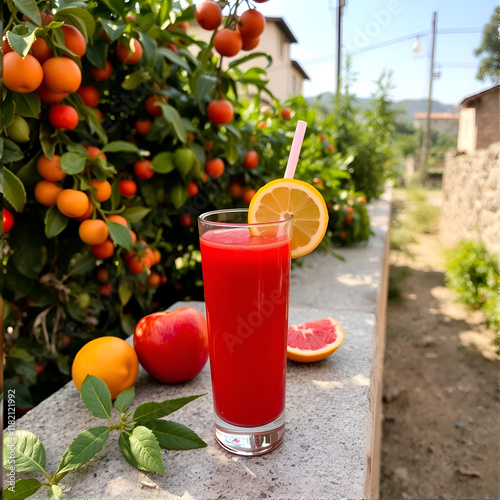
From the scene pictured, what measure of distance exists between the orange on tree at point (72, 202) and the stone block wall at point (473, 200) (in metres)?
4.16

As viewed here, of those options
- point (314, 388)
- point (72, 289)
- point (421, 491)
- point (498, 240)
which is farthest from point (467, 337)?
point (72, 289)

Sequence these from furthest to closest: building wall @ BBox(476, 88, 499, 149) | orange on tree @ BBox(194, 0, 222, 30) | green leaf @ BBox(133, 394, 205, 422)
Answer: building wall @ BBox(476, 88, 499, 149), orange on tree @ BBox(194, 0, 222, 30), green leaf @ BBox(133, 394, 205, 422)

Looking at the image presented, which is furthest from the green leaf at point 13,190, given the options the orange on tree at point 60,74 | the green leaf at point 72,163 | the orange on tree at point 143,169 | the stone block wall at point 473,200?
the stone block wall at point 473,200

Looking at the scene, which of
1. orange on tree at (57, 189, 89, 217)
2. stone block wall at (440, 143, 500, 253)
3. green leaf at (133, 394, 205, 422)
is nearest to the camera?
green leaf at (133, 394, 205, 422)

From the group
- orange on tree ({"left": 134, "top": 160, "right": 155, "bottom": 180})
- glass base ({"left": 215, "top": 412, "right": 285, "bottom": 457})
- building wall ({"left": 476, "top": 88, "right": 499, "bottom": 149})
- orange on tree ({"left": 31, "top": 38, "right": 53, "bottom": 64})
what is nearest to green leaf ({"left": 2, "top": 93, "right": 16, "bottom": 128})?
orange on tree ({"left": 31, "top": 38, "right": 53, "bottom": 64})

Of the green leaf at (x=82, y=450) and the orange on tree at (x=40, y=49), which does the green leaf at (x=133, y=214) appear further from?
the green leaf at (x=82, y=450)

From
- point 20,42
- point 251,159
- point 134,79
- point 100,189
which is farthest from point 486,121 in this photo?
point 20,42

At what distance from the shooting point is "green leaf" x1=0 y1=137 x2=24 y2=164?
35.7 inches

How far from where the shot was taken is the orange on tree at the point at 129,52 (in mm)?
1136

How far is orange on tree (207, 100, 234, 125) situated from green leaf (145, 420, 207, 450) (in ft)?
3.19

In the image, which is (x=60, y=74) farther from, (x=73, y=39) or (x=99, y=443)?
(x=99, y=443)

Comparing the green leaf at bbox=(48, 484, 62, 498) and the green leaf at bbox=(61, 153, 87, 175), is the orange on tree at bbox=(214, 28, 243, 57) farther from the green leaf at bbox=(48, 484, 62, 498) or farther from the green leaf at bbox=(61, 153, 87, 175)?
the green leaf at bbox=(48, 484, 62, 498)

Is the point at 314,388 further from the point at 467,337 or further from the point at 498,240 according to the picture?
the point at 498,240

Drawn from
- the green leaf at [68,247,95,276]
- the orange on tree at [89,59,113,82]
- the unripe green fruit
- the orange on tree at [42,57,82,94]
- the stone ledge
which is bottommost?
the stone ledge
